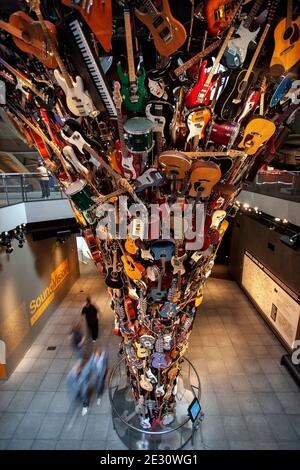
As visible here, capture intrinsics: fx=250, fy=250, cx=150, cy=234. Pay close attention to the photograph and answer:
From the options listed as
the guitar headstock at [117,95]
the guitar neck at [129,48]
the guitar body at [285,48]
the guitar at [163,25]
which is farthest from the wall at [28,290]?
the guitar body at [285,48]

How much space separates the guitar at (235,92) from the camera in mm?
1796

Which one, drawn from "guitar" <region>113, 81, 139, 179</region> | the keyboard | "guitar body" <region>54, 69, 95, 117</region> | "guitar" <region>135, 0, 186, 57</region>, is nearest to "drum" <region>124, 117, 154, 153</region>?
"guitar" <region>113, 81, 139, 179</region>

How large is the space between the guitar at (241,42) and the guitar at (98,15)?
0.81 meters

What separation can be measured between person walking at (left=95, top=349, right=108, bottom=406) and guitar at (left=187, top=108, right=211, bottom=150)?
494 centimetres

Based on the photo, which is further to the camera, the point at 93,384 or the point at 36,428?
the point at 93,384

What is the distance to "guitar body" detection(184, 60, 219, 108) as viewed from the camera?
5.96 ft

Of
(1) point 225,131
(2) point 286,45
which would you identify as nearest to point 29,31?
(1) point 225,131

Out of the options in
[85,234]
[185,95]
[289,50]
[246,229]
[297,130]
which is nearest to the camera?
[289,50]

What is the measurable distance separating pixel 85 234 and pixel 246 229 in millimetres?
6859

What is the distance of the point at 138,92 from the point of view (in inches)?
71.1

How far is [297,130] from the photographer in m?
8.00

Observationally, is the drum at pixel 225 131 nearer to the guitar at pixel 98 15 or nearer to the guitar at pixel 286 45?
the guitar at pixel 286 45

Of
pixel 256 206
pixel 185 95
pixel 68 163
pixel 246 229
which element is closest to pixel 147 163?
pixel 185 95

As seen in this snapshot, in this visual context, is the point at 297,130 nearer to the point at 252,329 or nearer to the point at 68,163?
the point at 252,329
